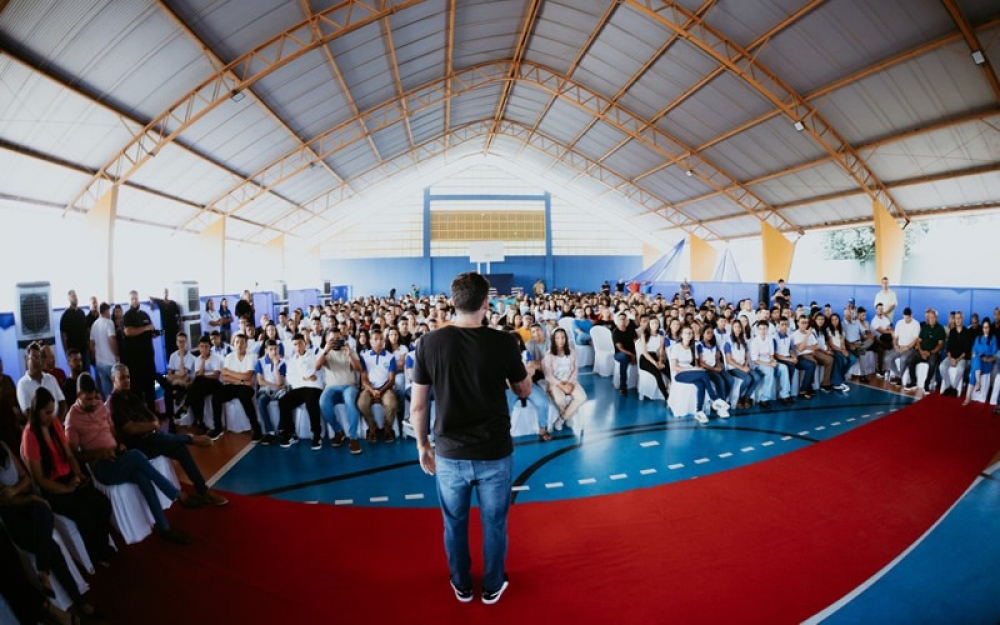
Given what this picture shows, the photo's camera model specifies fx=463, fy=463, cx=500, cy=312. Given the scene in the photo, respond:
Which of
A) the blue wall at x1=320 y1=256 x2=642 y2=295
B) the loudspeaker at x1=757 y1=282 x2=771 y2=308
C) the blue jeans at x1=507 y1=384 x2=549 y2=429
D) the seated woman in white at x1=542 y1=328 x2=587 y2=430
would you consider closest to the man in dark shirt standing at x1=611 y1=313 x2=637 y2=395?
the seated woman in white at x1=542 y1=328 x2=587 y2=430

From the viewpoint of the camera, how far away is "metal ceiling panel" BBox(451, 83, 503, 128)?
18344mm

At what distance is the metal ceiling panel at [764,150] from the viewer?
1433cm

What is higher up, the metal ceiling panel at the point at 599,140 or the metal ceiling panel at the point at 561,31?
the metal ceiling panel at the point at 561,31

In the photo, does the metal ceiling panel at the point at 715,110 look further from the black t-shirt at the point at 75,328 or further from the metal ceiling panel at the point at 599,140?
the black t-shirt at the point at 75,328

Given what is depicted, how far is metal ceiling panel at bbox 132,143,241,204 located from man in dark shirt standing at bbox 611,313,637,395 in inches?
482

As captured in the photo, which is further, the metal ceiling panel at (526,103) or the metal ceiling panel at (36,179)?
the metal ceiling panel at (526,103)

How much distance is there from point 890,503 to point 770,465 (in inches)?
39.4

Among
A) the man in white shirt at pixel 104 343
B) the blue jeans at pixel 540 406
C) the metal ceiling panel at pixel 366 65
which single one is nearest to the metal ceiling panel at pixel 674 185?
the metal ceiling panel at pixel 366 65

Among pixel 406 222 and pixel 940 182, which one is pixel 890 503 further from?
pixel 406 222

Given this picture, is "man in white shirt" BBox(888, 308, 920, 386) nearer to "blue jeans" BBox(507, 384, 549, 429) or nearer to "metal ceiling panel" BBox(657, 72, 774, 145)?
"blue jeans" BBox(507, 384, 549, 429)

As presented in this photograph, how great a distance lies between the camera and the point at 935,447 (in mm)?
5043

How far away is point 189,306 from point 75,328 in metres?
3.45

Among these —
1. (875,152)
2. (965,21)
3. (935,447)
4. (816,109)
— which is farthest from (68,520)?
(875,152)

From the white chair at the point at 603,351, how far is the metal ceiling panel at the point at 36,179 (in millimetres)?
12653
